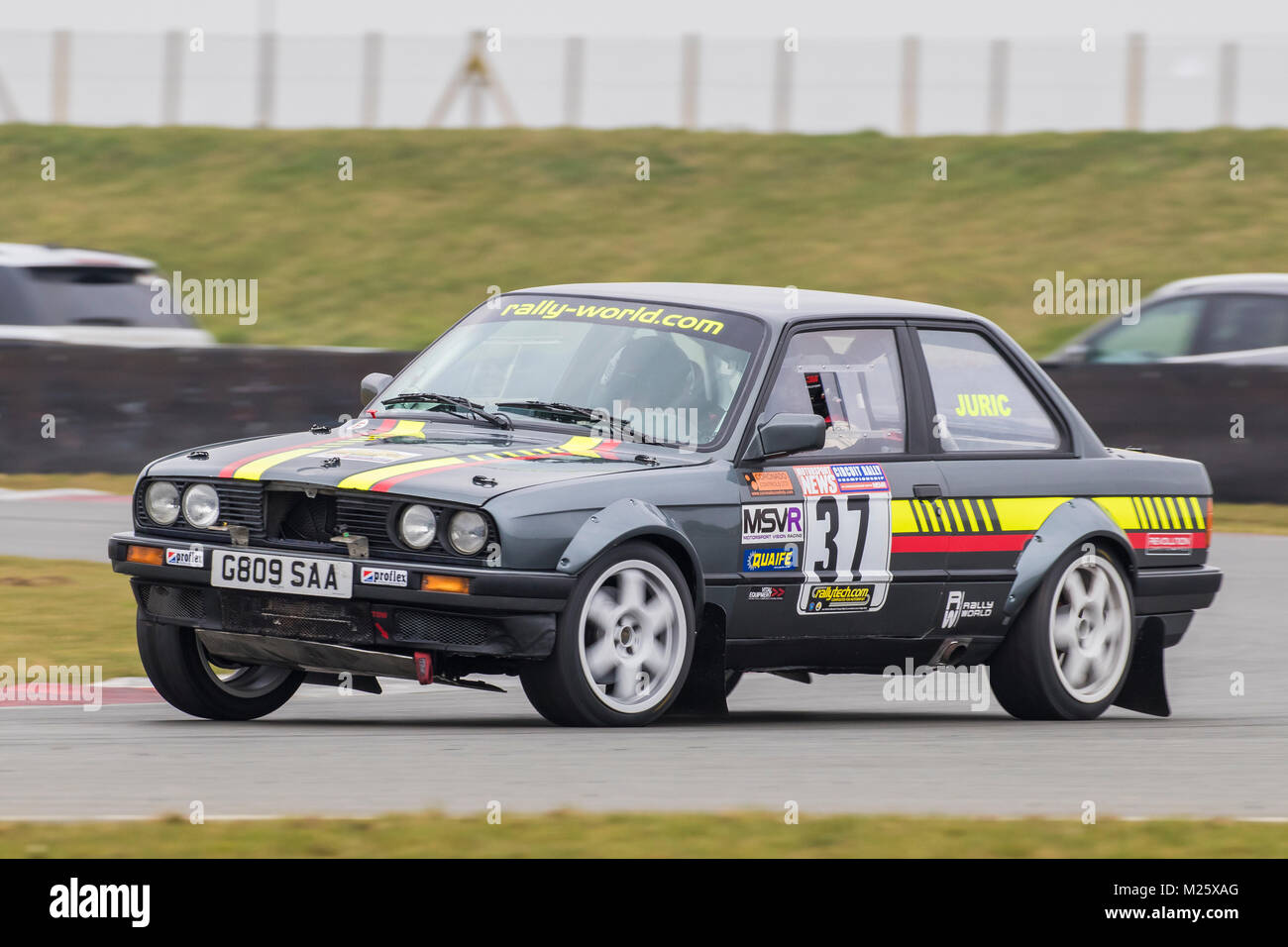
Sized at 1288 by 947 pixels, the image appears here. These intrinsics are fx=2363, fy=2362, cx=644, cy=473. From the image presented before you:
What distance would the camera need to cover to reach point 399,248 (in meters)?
37.7

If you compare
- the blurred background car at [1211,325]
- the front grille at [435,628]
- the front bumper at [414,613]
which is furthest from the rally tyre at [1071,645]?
the blurred background car at [1211,325]

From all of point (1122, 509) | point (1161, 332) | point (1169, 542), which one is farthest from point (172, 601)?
point (1161, 332)

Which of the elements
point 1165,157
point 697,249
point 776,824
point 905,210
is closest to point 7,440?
point 776,824

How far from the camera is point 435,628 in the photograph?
24.8ft

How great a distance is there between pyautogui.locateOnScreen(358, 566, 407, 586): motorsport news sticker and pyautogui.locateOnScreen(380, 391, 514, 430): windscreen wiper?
108cm

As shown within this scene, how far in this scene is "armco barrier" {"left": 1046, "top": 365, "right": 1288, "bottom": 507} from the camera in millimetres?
17859

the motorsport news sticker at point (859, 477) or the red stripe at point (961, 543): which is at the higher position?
the motorsport news sticker at point (859, 477)

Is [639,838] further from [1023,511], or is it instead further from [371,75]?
[371,75]

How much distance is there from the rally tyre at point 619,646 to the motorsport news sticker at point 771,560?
1.18ft

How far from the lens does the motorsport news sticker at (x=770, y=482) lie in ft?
27.0

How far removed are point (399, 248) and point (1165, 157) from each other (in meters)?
12.7

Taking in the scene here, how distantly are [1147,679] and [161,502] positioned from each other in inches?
157

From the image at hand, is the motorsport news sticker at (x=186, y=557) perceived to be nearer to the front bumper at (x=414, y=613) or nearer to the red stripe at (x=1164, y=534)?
the front bumper at (x=414, y=613)

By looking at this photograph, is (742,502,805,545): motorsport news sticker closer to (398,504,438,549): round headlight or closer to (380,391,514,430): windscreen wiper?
(380,391,514,430): windscreen wiper
